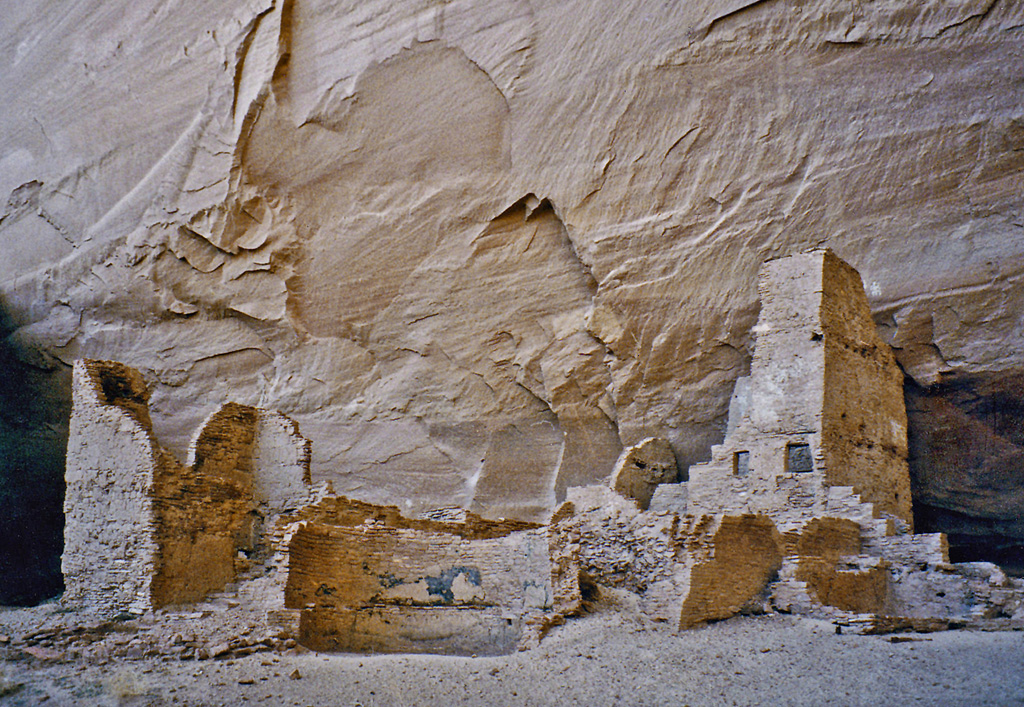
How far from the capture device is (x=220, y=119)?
62.6ft

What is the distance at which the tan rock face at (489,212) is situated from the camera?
15852 mm

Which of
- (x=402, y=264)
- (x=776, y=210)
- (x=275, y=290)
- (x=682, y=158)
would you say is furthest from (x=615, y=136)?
(x=275, y=290)

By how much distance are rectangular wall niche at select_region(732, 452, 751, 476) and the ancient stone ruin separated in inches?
14.8

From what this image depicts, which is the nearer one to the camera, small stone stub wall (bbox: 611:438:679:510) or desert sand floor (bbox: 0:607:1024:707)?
desert sand floor (bbox: 0:607:1024:707)

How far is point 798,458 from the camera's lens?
598 inches

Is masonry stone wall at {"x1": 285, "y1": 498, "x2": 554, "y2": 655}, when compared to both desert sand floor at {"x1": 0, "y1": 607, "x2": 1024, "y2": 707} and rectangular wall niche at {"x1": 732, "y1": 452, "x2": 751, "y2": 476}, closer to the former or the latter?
desert sand floor at {"x1": 0, "y1": 607, "x2": 1024, "y2": 707}

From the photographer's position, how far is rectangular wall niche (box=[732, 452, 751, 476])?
15.7m

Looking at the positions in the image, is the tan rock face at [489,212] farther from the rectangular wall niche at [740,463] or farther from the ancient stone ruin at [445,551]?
the ancient stone ruin at [445,551]

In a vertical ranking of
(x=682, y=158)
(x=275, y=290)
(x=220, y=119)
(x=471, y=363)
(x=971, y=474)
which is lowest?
(x=971, y=474)

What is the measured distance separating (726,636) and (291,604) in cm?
469

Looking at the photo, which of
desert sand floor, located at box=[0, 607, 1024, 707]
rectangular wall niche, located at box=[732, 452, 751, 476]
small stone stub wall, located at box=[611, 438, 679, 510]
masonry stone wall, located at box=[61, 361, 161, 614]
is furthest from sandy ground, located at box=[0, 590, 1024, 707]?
small stone stub wall, located at box=[611, 438, 679, 510]

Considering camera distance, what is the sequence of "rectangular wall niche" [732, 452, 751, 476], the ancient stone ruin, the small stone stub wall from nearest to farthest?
the ancient stone ruin < "rectangular wall niche" [732, 452, 751, 476] < the small stone stub wall

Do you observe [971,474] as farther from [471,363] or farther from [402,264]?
[402,264]

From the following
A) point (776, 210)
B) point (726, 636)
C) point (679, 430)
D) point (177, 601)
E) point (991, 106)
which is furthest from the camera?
point (679, 430)
